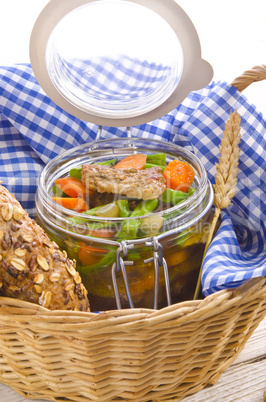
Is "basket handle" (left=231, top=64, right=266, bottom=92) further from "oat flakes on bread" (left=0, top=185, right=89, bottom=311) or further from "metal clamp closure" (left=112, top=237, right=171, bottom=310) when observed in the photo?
"oat flakes on bread" (left=0, top=185, right=89, bottom=311)

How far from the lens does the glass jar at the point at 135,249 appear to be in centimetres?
92

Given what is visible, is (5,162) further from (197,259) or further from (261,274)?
(261,274)

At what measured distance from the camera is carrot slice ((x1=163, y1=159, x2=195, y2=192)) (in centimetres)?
108

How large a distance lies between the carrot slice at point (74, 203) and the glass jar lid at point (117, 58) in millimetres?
278

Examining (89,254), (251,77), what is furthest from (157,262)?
(251,77)

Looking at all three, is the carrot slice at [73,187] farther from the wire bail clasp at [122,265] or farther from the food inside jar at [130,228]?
the wire bail clasp at [122,265]

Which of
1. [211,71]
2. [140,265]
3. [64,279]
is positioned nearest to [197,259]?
[140,265]

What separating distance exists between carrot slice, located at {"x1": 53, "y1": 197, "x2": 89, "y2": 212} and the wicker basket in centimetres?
30

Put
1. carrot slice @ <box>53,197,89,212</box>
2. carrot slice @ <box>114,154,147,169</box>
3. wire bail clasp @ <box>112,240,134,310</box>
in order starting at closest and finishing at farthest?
wire bail clasp @ <box>112,240,134,310</box> < carrot slice @ <box>53,197,89,212</box> < carrot slice @ <box>114,154,147,169</box>

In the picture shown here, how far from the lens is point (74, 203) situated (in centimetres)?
103

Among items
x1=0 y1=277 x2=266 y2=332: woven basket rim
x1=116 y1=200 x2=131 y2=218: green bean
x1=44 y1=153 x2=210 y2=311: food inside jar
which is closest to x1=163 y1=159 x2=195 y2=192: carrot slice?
x1=44 y1=153 x2=210 y2=311: food inside jar

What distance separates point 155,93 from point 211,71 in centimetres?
18

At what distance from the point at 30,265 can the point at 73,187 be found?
290 mm

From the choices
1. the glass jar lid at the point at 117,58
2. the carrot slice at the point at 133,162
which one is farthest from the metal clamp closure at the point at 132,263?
the glass jar lid at the point at 117,58
